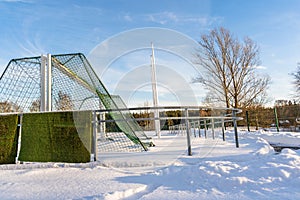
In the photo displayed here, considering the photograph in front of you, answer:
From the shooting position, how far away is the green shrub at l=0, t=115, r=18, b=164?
338 cm

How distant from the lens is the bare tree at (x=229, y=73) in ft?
53.7

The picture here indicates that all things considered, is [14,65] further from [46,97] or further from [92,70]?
[92,70]

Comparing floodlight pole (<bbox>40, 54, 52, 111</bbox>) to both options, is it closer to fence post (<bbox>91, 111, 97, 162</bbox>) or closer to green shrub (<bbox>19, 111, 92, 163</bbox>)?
green shrub (<bbox>19, 111, 92, 163</bbox>)

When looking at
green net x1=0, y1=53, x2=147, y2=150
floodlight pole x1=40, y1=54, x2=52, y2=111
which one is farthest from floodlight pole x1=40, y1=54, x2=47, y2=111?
green net x1=0, y1=53, x2=147, y2=150

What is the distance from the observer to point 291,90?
1669cm

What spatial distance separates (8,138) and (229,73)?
1684 cm

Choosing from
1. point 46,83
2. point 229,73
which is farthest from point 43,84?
point 229,73

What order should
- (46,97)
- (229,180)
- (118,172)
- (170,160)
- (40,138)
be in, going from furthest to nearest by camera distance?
(46,97) < (40,138) < (170,160) < (118,172) < (229,180)

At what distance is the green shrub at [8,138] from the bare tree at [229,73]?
586 inches

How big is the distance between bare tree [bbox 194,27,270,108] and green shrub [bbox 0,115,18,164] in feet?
48.8

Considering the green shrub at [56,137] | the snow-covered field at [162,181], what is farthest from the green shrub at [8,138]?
the snow-covered field at [162,181]

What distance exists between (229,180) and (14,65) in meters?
5.88

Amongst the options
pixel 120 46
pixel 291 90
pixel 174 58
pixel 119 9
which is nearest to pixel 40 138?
pixel 120 46

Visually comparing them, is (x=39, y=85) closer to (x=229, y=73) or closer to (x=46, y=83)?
(x=46, y=83)
